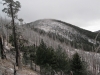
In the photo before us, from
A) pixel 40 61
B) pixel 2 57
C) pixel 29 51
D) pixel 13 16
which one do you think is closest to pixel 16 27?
pixel 13 16

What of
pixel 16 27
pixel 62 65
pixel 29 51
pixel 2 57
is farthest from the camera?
pixel 29 51

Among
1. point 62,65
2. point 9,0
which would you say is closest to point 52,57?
point 62,65

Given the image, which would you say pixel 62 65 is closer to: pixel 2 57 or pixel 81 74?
pixel 81 74

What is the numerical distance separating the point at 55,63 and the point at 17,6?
1669cm

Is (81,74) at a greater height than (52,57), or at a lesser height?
lesser

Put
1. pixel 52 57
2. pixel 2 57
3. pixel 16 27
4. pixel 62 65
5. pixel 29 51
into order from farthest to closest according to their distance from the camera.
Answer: pixel 29 51 → pixel 62 65 → pixel 52 57 → pixel 16 27 → pixel 2 57

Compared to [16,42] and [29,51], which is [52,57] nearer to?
[29,51]

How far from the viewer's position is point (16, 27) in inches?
990

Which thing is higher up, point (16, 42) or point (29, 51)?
point (16, 42)

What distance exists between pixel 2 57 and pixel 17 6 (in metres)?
8.00

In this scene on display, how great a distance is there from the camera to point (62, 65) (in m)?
37.9

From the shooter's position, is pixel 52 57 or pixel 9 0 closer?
pixel 9 0

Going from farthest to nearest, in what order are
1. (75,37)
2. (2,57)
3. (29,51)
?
(75,37) < (29,51) < (2,57)

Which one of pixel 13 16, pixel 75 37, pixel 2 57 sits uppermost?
pixel 13 16
